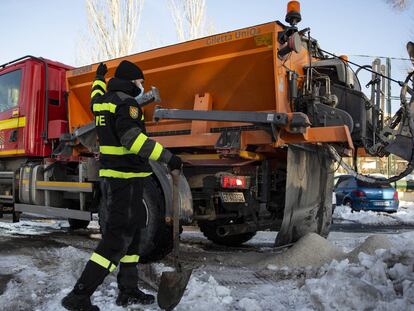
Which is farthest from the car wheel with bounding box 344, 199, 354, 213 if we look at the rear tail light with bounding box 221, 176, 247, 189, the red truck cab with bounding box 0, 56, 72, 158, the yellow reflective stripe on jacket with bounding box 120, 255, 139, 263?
the yellow reflective stripe on jacket with bounding box 120, 255, 139, 263

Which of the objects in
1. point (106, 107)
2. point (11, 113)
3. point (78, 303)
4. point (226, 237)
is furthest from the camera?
point (11, 113)

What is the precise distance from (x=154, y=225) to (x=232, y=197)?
957 mm

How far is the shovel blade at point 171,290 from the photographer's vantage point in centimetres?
324

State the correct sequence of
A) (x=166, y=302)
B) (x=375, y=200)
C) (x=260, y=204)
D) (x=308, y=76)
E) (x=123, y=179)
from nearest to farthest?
(x=166, y=302) → (x=123, y=179) → (x=308, y=76) → (x=260, y=204) → (x=375, y=200)

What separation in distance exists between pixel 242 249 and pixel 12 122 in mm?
4130

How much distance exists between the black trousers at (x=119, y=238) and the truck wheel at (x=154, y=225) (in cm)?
96

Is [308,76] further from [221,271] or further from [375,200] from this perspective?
[375,200]

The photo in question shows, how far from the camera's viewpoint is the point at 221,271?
4766 mm

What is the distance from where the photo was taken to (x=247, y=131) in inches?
190

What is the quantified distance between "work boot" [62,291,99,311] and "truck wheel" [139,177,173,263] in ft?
4.48

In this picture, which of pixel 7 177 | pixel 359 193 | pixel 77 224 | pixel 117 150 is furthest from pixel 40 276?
pixel 359 193

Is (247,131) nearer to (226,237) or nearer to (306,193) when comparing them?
(306,193)

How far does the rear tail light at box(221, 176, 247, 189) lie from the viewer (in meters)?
4.83

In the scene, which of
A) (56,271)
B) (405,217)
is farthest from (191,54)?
(405,217)
